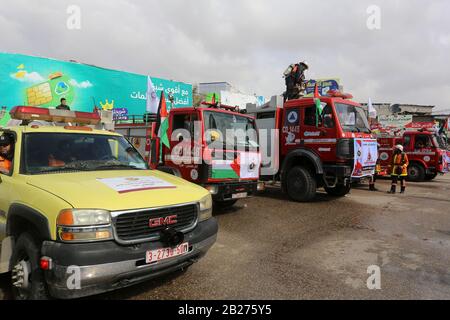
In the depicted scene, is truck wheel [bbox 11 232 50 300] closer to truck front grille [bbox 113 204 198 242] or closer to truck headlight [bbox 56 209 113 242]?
truck headlight [bbox 56 209 113 242]

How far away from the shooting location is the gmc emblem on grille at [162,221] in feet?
9.77

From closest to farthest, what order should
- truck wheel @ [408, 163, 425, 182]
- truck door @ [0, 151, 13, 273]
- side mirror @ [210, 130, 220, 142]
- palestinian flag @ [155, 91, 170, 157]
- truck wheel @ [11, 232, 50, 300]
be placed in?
truck wheel @ [11, 232, 50, 300] → truck door @ [0, 151, 13, 273] → side mirror @ [210, 130, 220, 142] → palestinian flag @ [155, 91, 170, 157] → truck wheel @ [408, 163, 425, 182]

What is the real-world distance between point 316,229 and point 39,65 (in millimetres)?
15358

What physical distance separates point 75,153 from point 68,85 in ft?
49.9

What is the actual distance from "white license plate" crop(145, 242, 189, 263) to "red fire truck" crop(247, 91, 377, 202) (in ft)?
18.4

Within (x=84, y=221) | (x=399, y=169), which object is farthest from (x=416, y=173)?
(x=84, y=221)

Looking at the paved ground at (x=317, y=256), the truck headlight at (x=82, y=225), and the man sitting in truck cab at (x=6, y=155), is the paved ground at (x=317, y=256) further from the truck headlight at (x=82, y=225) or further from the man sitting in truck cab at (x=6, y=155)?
the man sitting in truck cab at (x=6, y=155)

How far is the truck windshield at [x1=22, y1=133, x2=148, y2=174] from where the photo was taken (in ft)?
11.5

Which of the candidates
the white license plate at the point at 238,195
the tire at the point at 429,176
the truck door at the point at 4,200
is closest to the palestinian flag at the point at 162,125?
the white license plate at the point at 238,195

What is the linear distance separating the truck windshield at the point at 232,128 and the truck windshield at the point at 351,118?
7.31 feet

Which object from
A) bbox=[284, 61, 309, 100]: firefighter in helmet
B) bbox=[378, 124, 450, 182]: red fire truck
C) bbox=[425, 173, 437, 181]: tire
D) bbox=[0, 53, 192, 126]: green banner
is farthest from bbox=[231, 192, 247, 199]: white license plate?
bbox=[425, 173, 437, 181]: tire

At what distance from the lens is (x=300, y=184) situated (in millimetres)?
8562
